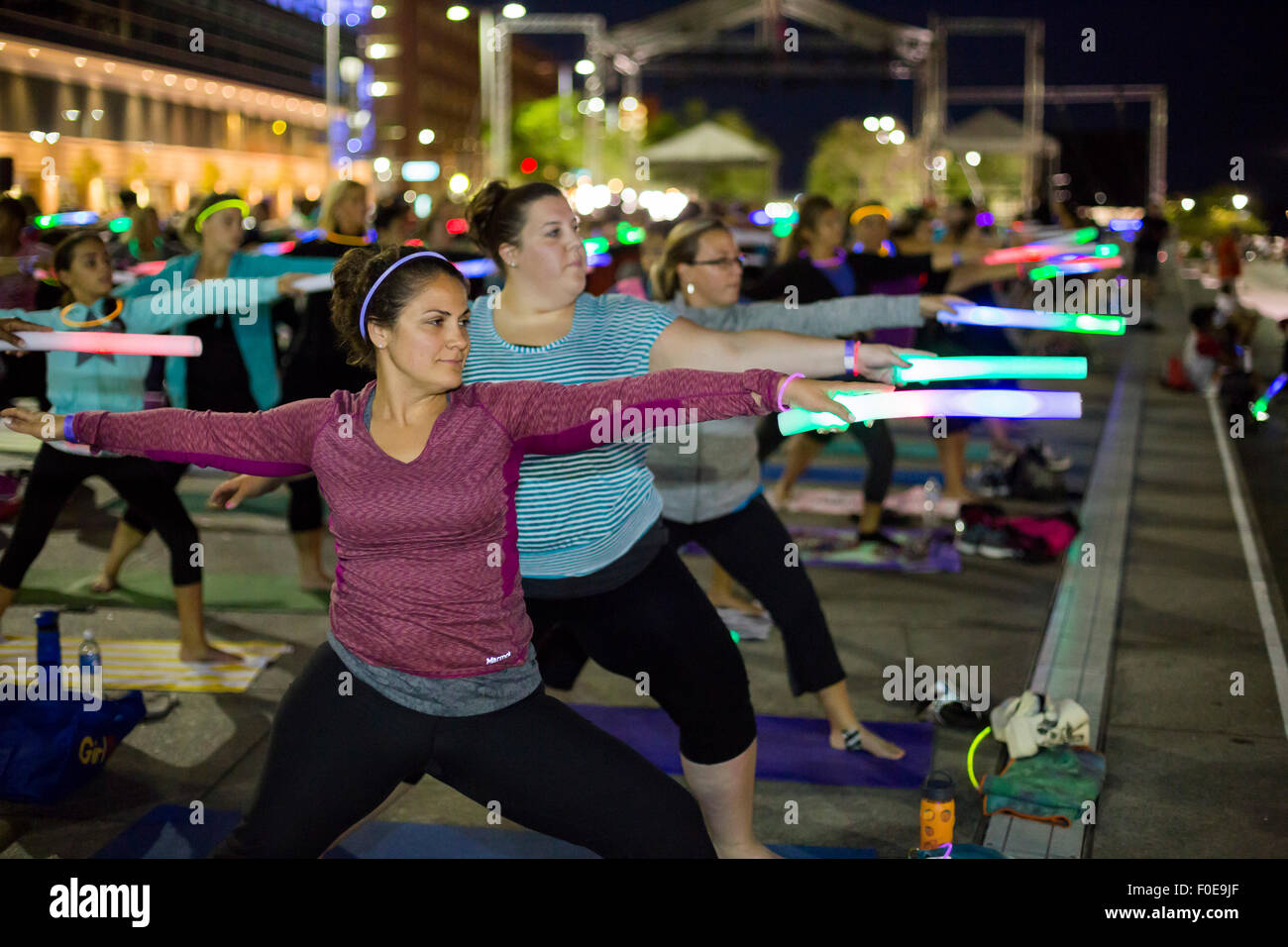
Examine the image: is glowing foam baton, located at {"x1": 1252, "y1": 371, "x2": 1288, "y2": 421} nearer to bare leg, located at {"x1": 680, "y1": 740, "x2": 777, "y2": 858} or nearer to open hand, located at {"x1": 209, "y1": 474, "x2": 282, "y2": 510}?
bare leg, located at {"x1": 680, "y1": 740, "x2": 777, "y2": 858}

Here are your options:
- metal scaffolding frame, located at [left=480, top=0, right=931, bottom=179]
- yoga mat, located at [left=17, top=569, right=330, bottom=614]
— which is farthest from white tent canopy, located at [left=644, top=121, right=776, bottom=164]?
yoga mat, located at [left=17, top=569, right=330, bottom=614]

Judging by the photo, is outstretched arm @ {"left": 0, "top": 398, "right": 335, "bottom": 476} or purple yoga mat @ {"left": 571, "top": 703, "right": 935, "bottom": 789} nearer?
outstretched arm @ {"left": 0, "top": 398, "right": 335, "bottom": 476}

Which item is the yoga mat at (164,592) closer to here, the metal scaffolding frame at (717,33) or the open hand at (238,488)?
the open hand at (238,488)

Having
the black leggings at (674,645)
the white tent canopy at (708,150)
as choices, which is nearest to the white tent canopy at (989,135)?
the white tent canopy at (708,150)

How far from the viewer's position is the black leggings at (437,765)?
9.68 feet

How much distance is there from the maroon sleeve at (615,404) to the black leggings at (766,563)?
6.15 feet

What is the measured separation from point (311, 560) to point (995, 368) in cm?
541

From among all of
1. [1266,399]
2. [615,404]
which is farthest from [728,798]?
[1266,399]

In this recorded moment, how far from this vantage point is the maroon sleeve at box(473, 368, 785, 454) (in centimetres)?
293

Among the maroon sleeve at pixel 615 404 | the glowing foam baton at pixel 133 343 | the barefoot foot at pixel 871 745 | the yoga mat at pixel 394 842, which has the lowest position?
the yoga mat at pixel 394 842

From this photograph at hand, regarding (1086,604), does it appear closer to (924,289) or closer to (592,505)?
(924,289)

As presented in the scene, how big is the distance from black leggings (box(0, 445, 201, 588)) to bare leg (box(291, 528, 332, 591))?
1462mm

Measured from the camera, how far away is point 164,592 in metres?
7.73

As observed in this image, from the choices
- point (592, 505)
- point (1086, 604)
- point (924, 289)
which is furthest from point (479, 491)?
point (924, 289)
